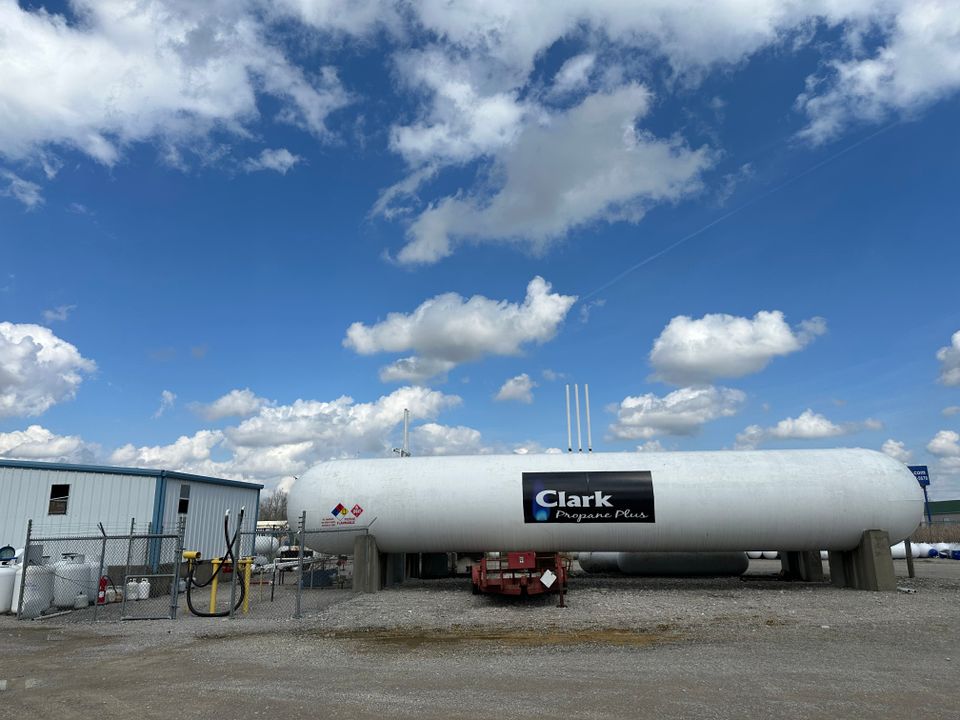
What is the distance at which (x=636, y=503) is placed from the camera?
737 inches

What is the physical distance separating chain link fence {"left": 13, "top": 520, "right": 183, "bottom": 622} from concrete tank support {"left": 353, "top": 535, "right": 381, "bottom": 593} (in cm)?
493

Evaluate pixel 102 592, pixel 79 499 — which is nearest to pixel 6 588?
pixel 102 592

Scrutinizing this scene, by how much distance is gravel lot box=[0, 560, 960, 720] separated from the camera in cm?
783

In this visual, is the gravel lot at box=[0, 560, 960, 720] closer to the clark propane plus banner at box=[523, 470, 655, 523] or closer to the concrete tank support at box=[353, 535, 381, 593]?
the concrete tank support at box=[353, 535, 381, 593]

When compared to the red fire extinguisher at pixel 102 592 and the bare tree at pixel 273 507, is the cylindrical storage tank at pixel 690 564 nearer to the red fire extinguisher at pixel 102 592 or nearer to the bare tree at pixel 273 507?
the red fire extinguisher at pixel 102 592

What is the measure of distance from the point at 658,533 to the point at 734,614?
4.10 m

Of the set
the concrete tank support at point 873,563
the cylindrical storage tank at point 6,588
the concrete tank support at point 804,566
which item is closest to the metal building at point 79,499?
the cylindrical storage tank at point 6,588

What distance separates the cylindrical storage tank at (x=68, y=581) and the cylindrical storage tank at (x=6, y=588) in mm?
953

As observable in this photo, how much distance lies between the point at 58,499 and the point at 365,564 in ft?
39.0

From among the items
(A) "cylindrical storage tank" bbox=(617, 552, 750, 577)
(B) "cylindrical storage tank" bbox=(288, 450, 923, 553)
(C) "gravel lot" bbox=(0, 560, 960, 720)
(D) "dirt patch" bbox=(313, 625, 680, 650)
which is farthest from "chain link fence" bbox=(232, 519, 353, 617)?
(A) "cylindrical storage tank" bbox=(617, 552, 750, 577)

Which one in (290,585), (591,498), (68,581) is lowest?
(290,585)

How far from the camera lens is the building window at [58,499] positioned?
75.3 feet

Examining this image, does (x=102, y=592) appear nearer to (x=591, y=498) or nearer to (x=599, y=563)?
(x=591, y=498)

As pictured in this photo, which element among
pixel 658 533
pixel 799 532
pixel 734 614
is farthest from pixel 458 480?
pixel 799 532
